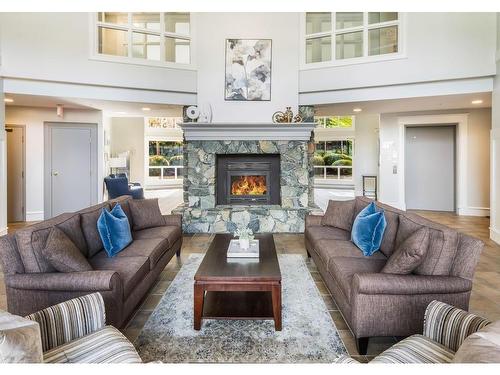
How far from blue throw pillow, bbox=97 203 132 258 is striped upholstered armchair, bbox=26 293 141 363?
1.31 meters

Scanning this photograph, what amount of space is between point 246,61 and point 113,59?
2454mm

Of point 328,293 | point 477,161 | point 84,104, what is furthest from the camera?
point 477,161

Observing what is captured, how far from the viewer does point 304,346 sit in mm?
2279

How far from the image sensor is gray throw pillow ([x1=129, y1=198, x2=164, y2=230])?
4105 millimetres

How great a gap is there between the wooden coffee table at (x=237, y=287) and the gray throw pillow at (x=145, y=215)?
4.52 feet

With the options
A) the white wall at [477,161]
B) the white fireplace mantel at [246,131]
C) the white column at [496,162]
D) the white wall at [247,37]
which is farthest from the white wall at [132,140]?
the white column at [496,162]

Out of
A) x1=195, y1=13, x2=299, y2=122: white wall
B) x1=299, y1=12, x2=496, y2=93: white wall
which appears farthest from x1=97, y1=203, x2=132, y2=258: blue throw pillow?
x1=299, y1=12, x2=496, y2=93: white wall

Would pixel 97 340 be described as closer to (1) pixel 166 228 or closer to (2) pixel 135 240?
(2) pixel 135 240

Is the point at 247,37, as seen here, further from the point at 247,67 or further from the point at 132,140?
the point at 132,140

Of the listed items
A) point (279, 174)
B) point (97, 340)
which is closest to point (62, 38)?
point (279, 174)

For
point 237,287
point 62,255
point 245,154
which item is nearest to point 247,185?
point 245,154

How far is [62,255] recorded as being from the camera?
2244 millimetres

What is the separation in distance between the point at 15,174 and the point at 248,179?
16.6ft
